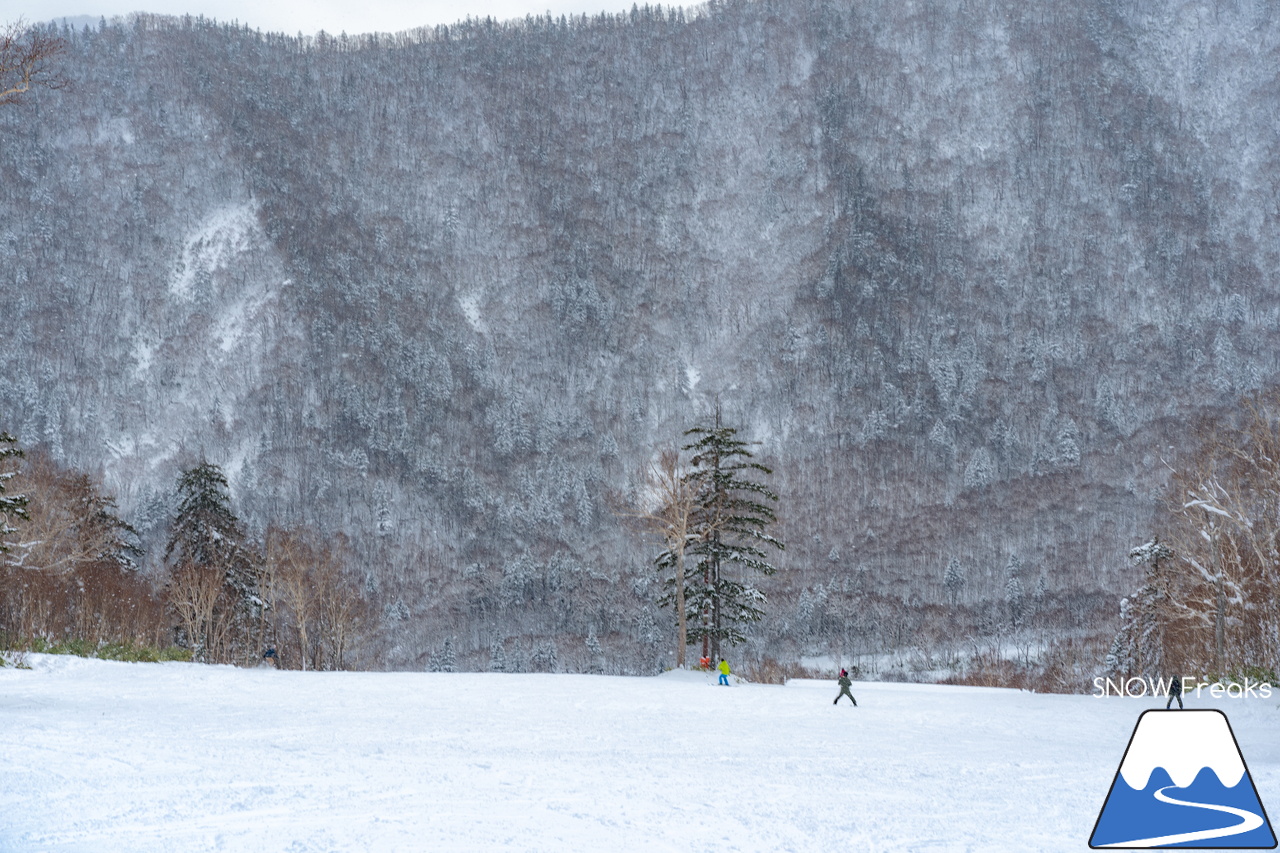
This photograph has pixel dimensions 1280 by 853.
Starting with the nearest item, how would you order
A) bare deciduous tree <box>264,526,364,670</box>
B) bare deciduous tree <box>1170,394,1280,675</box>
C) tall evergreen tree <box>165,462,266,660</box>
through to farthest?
bare deciduous tree <box>1170,394,1280,675</box> < tall evergreen tree <box>165,462,266,660</box> < bare deciduous tree <box>264,526,364,670</box>

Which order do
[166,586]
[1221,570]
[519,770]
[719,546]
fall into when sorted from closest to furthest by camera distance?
[519,770], [1221,570], [719,546], [166,586]

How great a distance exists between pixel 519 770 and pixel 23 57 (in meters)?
13.3

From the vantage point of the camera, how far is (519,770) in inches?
496

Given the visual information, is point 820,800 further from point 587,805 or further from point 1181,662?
point 1181,662

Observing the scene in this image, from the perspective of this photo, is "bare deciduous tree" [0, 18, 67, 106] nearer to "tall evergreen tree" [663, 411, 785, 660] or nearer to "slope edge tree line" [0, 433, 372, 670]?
"tall evergreen tree" [663, 411, 785, 660]

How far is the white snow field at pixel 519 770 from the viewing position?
9344 millimetres

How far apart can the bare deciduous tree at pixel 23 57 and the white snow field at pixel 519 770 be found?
9626 mm

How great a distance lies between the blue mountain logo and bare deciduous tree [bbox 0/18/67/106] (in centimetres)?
1614

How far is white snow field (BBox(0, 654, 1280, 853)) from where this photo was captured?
9344mm

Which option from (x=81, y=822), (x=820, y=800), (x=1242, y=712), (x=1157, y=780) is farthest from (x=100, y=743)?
(x=1242, y=712)

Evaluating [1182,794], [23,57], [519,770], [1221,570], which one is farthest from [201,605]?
[1182,794]

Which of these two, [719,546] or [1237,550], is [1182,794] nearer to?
[719,546]

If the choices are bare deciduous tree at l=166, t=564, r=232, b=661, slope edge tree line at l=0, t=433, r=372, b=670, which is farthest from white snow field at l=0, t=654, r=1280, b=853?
bare deciduous tree at l=166, t=564, r=232, b=661

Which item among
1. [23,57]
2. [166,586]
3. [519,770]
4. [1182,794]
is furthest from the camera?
[166,586]
